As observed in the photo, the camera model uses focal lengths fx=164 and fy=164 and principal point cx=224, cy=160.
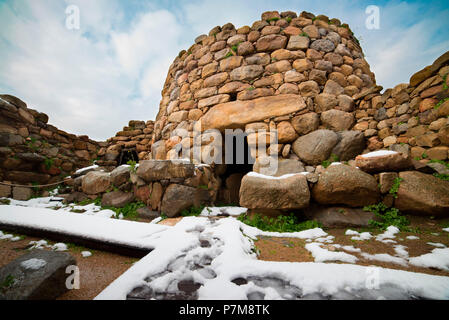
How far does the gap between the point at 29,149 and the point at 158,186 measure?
13.2 ft

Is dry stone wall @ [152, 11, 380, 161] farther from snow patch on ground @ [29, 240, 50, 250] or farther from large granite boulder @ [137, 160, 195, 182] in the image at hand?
snow patch on ground @ [29, 240, 50, 250]

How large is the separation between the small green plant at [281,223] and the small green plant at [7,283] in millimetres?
2023

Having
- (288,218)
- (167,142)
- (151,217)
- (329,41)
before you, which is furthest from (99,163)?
(329,41)

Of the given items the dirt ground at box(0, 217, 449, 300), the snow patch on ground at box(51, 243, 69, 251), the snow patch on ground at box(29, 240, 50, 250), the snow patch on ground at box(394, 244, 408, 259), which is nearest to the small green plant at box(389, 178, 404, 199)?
the dirt ground at box(0, 217, 449, 300)

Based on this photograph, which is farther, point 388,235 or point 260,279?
point 388,235

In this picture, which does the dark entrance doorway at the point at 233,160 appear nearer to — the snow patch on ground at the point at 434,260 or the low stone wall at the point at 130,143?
the snow patch on ground at the point at 434,260

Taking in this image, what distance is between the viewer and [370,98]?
3.02m

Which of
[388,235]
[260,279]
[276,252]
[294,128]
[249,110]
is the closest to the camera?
[260,279]

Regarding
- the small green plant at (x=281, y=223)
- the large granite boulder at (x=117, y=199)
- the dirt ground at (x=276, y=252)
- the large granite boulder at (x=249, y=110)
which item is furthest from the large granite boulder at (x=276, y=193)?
the large granite boulder at (x=117, y=199)

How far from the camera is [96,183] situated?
3205 millimetres

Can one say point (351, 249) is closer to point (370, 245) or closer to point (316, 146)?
point (370, 245)

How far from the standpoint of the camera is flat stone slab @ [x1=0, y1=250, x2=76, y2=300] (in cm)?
65

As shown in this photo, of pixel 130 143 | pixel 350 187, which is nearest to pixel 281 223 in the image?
pixel 350 187

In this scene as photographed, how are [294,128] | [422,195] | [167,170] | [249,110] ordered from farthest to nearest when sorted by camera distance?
[249,110], [294,128], [167,170], [422,195]
